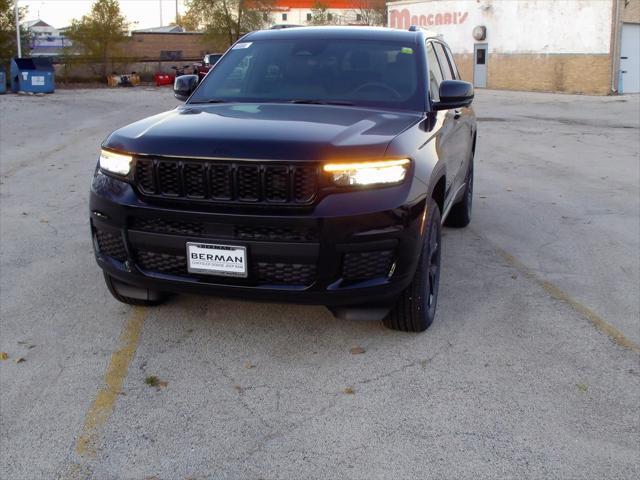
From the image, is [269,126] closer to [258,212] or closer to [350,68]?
[258,212]

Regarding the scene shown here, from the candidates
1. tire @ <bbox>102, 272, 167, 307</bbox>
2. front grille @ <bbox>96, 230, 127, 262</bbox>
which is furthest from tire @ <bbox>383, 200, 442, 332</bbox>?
front grille @ <bbox>96, 230, 127, 262</bbox>

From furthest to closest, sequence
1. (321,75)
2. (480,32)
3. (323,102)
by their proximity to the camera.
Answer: (480,32), (321,75), (323,102)

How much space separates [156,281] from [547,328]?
2426mm

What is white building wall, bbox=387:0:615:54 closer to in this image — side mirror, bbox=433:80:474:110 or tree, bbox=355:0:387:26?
tree, bbox=355:0:387:26

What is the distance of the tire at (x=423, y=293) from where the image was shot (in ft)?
13.9

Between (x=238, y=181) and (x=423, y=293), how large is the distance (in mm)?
1276

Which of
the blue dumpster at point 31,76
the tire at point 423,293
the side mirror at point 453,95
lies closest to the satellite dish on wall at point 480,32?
the blue dumpster at point 31,76

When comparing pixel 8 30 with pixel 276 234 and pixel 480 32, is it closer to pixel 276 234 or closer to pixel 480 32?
pixel 480 32

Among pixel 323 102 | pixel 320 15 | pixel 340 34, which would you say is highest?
pixel 320 15

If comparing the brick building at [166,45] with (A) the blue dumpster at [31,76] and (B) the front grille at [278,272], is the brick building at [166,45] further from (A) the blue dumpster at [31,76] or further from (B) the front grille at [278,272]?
(B) the front grille at [278,272]

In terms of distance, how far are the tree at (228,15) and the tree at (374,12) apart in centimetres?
1759

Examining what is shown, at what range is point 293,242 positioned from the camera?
148 inches

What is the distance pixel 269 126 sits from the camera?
13.6ft

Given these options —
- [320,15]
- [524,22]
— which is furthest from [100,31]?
[320,15]
